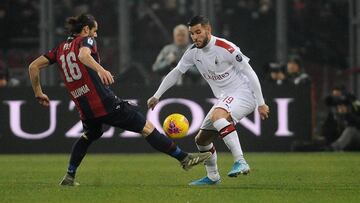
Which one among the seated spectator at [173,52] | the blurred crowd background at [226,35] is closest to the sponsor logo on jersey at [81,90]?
the seated spectator at [173,52]

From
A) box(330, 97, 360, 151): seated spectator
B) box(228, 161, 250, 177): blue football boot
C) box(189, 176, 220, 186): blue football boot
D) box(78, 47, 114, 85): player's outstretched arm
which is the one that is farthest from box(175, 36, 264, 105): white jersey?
box(330, 97, 360, 151): seated spectator

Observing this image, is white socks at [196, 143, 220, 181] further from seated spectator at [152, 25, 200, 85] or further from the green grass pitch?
seated spectator at [152, 25, 200, 85]

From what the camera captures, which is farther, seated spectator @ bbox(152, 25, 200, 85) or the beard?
seated spectator @ bbox(152, 25, 200, 85)

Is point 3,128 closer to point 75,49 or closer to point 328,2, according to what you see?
point 328,2

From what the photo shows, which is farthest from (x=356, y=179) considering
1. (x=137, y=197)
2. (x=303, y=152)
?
(x=303, y=152)

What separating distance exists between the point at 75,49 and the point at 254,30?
921 cm

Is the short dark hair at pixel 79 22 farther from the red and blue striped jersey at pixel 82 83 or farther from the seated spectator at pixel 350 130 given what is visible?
the seated spectator at pixel 350 130

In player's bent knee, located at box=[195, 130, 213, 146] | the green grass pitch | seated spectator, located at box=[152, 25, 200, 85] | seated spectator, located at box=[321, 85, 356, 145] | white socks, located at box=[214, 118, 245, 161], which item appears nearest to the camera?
the green grass pitch

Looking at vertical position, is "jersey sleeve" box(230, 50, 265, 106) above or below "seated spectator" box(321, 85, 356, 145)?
above

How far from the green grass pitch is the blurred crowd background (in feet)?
9.23

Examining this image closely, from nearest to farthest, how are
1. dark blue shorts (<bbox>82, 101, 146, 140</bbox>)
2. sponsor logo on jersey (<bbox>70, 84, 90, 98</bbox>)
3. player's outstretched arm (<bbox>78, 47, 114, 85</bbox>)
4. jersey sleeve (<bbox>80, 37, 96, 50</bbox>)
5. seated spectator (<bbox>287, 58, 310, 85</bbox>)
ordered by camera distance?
player's outstretched arm (<bbox>78, 47, 114, 85</bbox>) < jersey sleeve (<bbox>80, 37, 96, 50</bbox>) < sponsor logo on jersey (<bbox>70, 84, 90, 98</bbox>) < dark blue shorts (<bbox>82, 101, 146, 140</bbox>) < seated spectator (<bbox>287, 58, 310, 85</bbox>)

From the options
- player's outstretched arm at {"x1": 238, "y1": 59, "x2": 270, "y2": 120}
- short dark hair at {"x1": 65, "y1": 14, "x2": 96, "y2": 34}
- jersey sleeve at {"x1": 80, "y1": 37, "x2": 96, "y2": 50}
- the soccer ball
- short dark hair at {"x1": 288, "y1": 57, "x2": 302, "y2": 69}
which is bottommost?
short dark hair at {"x1": 288, "y1": 57, "x2": 302, "y2": 69}

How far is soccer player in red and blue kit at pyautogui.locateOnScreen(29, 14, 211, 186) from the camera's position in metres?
11.3

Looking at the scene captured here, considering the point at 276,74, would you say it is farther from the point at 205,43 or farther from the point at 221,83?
the point at 205,43
